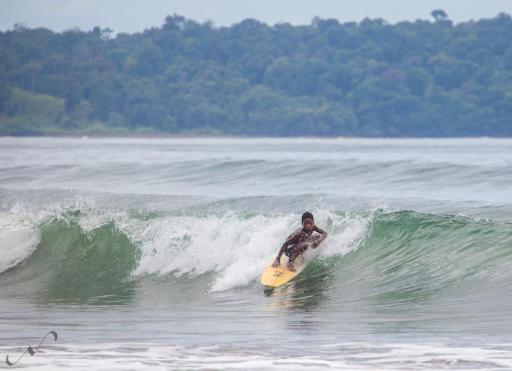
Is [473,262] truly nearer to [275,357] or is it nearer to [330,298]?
[330,298]

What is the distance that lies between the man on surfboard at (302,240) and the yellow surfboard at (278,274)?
4.8 inches

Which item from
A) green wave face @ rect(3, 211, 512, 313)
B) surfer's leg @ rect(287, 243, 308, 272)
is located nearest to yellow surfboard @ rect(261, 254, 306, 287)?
surfer's leg @ rect(287, 243, 308, 272)

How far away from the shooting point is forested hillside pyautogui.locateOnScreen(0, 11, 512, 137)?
14012 centimetres

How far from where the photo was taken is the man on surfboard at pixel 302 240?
17.8 meters

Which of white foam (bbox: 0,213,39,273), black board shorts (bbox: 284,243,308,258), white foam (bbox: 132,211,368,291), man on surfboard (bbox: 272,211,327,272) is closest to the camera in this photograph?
man on surfboard (bbox: 272,211,327,272)

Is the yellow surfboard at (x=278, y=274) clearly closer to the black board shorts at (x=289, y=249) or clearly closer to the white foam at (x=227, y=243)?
the black board shorts at (x=289, y=249)

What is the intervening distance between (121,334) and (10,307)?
3.63 meters

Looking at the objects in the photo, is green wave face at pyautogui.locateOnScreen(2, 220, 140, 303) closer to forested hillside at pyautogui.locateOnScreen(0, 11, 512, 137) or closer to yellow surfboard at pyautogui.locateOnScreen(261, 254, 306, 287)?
yellow surfboard at pyautogui.locateOnScreen(261, 254, 306, 287)

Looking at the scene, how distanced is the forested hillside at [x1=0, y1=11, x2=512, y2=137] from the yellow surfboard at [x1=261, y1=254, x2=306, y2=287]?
11805 cm

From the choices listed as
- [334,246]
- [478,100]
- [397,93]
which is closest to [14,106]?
[397,93]

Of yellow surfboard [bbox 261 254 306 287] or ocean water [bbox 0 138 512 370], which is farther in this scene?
yellow surfboard [bbox 261 254 306 287]

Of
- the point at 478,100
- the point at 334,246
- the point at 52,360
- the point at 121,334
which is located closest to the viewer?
the point at 52,360

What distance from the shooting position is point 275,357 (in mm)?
11109

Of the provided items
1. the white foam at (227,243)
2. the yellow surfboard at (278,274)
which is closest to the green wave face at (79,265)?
the white foam at (227,243)
